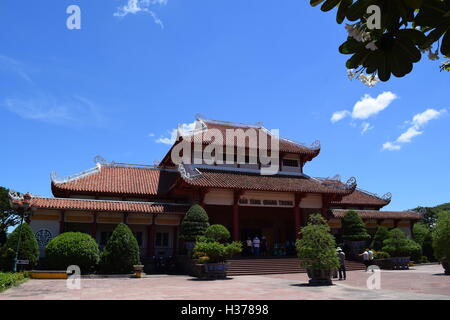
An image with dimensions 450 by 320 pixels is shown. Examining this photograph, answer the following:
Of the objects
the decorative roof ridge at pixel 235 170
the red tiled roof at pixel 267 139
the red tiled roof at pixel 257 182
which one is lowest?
the red tiled roof at pixel 257 182

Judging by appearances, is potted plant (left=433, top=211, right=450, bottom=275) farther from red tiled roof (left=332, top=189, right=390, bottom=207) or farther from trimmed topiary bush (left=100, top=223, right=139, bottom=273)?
trimmed topiary bush (left=100, top=223, right=139, bottom=273)

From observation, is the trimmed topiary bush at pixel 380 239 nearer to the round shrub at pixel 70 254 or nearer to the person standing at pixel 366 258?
the person standing at pixel 366 258

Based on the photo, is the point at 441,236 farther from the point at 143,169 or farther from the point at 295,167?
the point at 143,169

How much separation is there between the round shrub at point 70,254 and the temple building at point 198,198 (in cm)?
296

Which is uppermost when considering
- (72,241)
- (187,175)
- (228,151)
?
(228,151)

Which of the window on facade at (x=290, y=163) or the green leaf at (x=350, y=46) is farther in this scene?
the window on facade at (x=290, y=163)

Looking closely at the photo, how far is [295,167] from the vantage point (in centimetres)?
2680

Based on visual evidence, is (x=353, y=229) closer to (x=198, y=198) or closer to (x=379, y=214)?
(x=379, y=214)

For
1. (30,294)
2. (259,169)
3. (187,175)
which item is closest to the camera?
(30,294)

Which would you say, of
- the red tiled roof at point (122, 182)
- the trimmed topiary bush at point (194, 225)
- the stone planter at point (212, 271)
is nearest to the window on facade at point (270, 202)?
the trimmed topiary bush at point (194, 225)

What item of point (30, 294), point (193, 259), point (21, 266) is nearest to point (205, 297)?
point (30, 294)

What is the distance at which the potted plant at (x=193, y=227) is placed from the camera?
61.4ft

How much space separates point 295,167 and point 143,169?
11261 millimetres

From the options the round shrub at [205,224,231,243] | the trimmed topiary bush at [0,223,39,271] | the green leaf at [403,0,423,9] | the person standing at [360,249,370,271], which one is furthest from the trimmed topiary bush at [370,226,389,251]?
the green leaf at [403,0,423,9]
